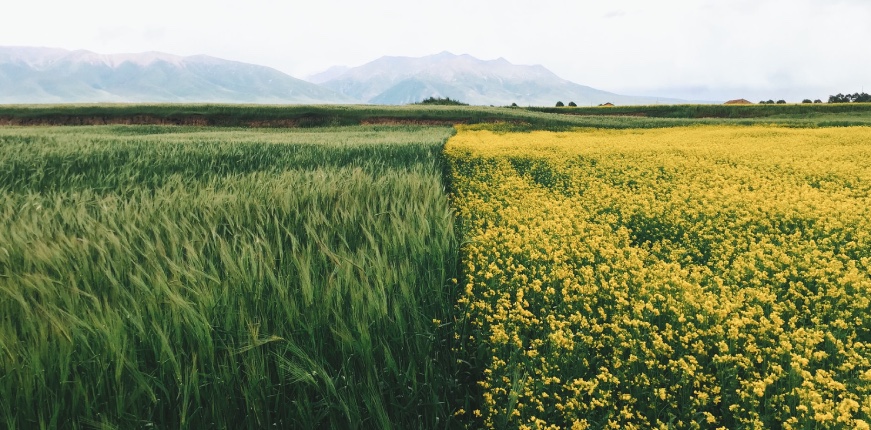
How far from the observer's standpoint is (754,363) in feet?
8.83

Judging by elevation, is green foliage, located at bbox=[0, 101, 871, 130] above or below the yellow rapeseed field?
above

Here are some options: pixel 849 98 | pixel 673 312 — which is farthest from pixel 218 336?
pixel 849 98

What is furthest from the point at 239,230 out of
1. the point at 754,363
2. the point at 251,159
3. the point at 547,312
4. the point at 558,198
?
the point at 251,159

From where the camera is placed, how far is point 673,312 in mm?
3232

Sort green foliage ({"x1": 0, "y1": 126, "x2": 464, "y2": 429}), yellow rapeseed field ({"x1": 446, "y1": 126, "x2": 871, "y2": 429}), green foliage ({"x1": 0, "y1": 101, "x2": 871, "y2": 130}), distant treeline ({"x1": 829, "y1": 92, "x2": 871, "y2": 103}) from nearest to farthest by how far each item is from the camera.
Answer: green foliage ({"x1": 0, "y1": 126, "x2": 464, "y2": 429}) → yellow rapeseed field ({"x1": 446, "y1": 126, "x2": 871, "y2": 429}) → green foliage ({"x1": 0, "y1": 101, "x2": 871, "y2": 130}) → distant treeline ({"x1": 829, "y1": 92, "x2": 871, "y2": 103})

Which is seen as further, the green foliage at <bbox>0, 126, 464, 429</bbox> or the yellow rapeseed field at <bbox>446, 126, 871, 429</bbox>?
the yellow rapeseed field at <bbox>446, 126, 871, 429</bbox>

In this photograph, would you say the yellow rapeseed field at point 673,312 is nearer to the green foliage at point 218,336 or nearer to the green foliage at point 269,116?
the green foliage at point 218,336

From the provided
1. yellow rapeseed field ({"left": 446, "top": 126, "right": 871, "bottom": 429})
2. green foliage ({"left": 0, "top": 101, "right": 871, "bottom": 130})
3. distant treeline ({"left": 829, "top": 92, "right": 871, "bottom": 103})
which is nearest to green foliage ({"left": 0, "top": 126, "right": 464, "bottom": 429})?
yellow rapeseed field ({"left": 446, "top": 126, "right": 871, "bottom": 429})

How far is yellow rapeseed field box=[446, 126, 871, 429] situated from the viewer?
7.43ft

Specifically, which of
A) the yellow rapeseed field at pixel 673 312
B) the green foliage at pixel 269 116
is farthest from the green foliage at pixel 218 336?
the green foliage at pixel 269 116

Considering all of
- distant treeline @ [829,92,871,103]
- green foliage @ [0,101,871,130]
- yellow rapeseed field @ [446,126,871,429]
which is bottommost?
yellow rapeseed field @ [446,126,871,429]

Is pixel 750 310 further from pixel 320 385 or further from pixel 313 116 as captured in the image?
pixel 313 116

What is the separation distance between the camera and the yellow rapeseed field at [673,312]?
227cm

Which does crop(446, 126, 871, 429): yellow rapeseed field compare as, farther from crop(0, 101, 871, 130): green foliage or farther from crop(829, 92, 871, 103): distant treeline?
crop(829, 92, 871, 103): distant treeline
